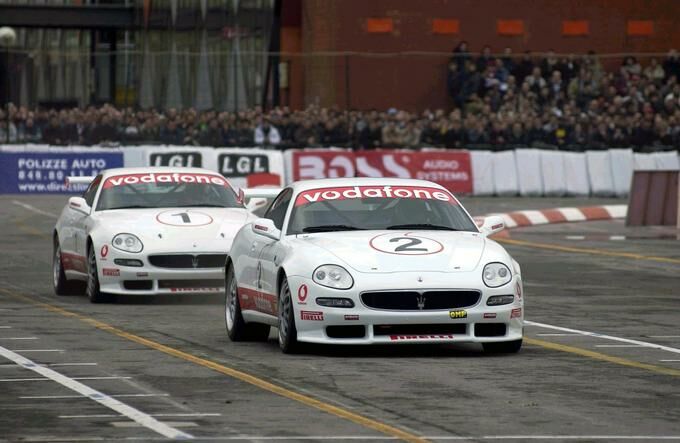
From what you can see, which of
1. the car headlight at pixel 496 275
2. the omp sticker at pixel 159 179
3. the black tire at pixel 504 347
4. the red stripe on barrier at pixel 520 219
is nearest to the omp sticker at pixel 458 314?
the car headlight at pixel 496 275

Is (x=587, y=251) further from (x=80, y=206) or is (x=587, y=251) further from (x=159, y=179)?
(x=80, y=206)

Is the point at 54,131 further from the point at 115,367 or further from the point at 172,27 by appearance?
the point at 115,367

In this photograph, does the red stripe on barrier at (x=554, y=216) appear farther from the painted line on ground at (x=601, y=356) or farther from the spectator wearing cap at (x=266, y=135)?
the painted line on ground at (x=601, y=356)

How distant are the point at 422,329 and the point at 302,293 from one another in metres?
0.84

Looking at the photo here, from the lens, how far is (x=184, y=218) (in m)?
17.5

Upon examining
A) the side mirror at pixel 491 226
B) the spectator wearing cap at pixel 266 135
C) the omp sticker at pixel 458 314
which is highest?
the side mirror at pixel 491 226

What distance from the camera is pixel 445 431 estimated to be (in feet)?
28.4

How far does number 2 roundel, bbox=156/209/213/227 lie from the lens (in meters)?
17.4

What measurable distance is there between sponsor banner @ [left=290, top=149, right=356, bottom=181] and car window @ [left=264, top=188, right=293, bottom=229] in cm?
2391

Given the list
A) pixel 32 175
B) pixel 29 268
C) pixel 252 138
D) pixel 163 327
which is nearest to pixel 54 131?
pixel 32 175

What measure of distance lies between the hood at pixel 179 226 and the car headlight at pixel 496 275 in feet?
17.2

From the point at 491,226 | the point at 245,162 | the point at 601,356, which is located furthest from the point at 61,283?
the point at 245,162

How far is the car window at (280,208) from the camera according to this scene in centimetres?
1360

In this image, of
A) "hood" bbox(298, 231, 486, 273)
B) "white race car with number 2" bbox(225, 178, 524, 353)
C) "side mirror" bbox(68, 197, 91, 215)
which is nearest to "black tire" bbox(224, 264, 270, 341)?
"white race car with number 2" bbox(225, 178, 524, 353)
